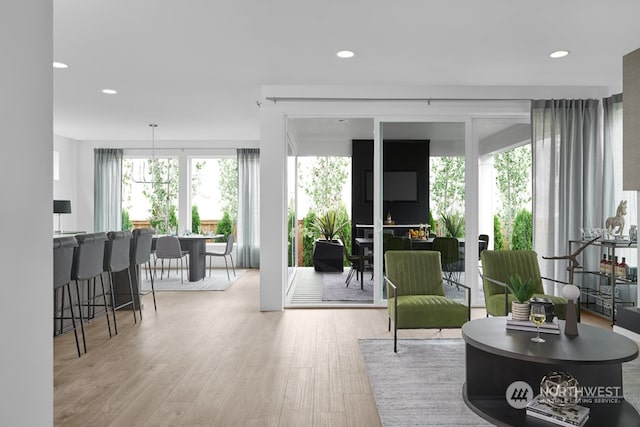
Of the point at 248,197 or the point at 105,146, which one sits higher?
the point at 105,146

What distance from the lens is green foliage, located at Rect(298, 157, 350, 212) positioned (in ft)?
34.6

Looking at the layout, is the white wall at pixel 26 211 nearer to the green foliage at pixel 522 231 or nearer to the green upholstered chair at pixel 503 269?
the green upholstered chair at pixel 503 269

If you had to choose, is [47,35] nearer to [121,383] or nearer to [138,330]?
[121,383]

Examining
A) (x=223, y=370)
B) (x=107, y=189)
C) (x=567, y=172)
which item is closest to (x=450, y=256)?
(x=567, y=172)

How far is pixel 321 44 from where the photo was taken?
4168mm

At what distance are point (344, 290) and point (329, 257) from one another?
1.98 metres

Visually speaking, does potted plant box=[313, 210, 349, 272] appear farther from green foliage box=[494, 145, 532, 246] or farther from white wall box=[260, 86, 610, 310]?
green foliage box=[494, 145, 532, 246]

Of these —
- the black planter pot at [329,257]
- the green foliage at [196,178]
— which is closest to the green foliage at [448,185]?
the black planter pot at [329,257]

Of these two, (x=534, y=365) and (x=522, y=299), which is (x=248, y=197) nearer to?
(x=522, y=299)

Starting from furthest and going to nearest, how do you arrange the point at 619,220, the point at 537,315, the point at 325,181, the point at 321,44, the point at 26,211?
the point at 325,181 → the point at 619,220 → the point at 321,44 → the point at 537,315 → the point at 26,211

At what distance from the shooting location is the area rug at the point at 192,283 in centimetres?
716

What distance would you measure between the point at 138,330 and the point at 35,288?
3239mm

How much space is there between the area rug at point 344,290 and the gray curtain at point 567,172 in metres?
2.29

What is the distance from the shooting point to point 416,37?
13.2 feet
